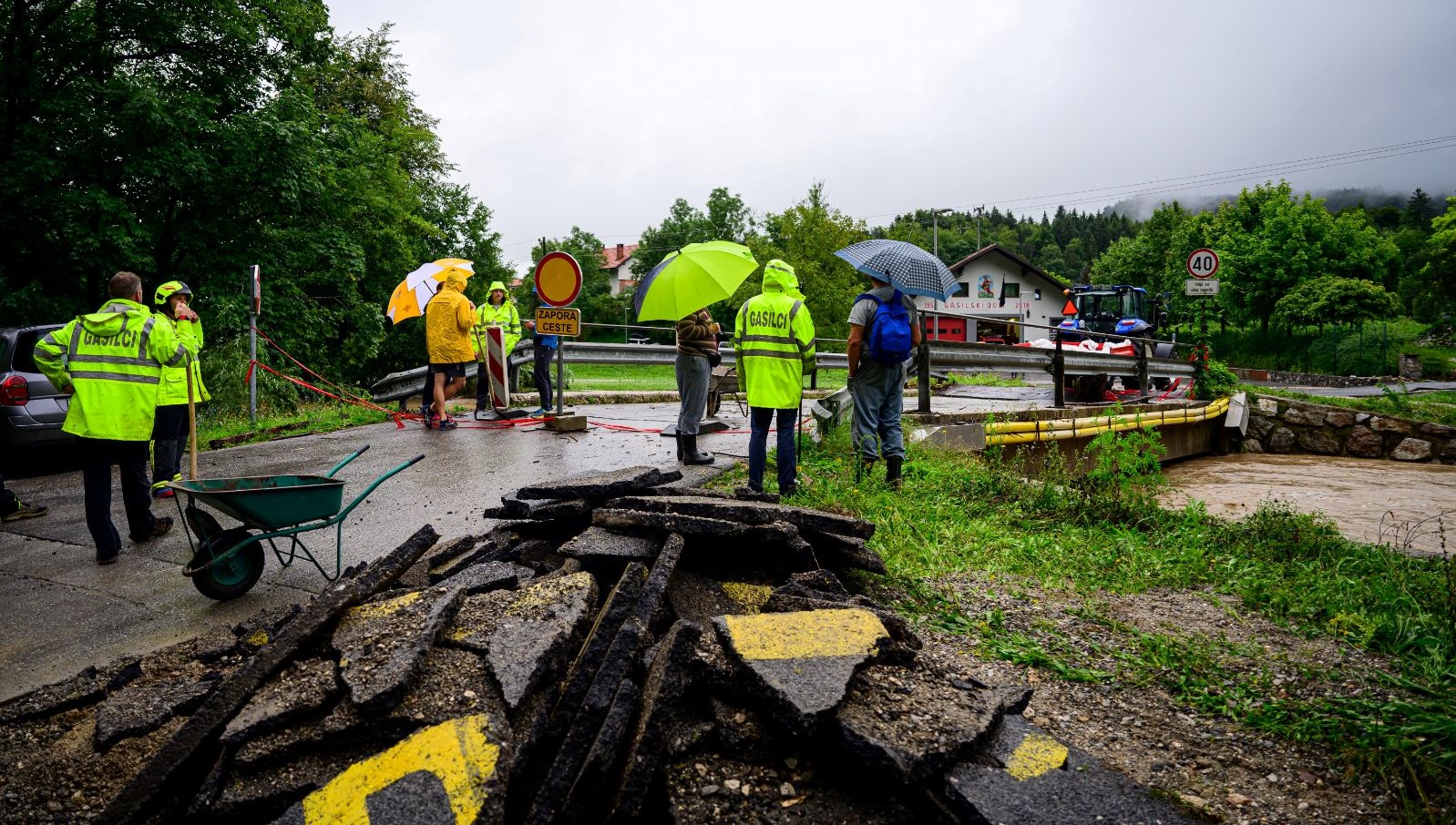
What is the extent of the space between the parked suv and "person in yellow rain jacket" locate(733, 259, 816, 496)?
8.08 metres

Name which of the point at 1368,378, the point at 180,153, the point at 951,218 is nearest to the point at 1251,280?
the point at 1368,378

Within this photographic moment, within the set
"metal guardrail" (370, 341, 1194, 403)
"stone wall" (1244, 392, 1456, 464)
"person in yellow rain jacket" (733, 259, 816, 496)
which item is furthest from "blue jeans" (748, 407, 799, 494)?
"stone wall" (1244, 392, 1456, 464)

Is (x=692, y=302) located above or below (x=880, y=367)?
above

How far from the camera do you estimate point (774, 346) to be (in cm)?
650

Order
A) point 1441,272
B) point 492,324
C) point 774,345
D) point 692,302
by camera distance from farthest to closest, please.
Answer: point 1441,272
point 492,324
point 692,302
point 774,345

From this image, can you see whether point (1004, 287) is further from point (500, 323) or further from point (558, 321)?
point (558, 321)

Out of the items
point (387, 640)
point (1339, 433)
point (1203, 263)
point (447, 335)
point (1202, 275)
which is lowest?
point (1339, 433)

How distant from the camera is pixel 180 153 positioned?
14.9 m

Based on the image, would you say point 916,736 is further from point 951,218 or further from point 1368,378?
point 951,218

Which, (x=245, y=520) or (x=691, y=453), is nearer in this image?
(x=245, y=520)

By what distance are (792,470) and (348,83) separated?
3342 cm

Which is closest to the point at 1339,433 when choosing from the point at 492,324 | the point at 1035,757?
the point at 492,324

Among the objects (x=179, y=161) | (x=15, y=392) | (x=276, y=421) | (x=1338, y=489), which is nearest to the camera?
(x=15, y=392)

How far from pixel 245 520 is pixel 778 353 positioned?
3.83 metres
